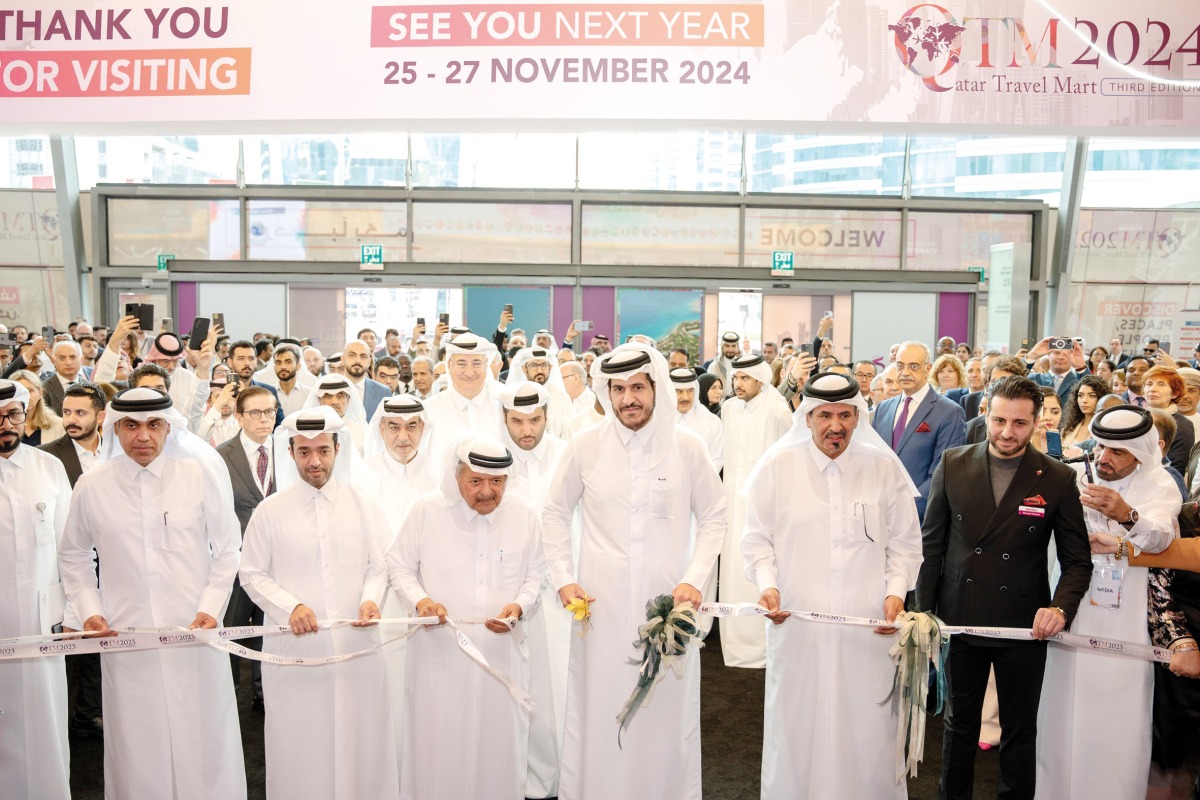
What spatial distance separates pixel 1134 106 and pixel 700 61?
2.67m

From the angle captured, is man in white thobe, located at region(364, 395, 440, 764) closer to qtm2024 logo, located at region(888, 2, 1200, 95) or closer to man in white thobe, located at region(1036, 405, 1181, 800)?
man in white thobe, located at region(1036, 405, 1181, 800)

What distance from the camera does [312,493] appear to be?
11.3ft

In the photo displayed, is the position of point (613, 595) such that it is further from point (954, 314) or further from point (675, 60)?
point (954, 314)

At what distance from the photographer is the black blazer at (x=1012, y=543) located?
129 inches

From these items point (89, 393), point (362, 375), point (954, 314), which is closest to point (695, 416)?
point (362, 375)

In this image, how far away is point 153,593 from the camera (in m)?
3.41

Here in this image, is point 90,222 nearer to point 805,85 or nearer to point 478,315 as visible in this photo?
point 478,315

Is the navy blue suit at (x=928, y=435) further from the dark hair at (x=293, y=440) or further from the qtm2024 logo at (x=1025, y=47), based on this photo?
the dark hair at (x=293, y=440)

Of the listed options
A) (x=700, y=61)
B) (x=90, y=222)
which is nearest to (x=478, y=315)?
(x=90, y=222)

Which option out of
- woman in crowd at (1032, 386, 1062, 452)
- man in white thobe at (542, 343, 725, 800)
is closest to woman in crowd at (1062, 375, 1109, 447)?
woman in crowd at (1032, 386, 1062, 452)

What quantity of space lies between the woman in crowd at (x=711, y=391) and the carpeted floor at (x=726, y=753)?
8.54 ft

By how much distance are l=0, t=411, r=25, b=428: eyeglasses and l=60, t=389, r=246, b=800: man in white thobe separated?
1.70ft

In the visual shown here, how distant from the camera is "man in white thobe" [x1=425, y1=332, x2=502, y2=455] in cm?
538

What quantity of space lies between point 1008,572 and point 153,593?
3121mm
